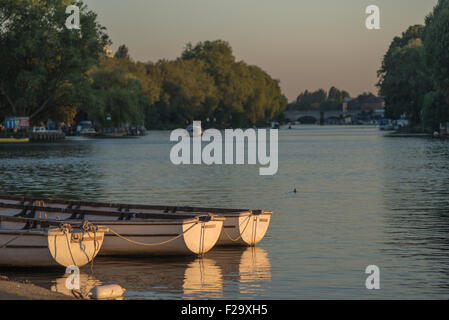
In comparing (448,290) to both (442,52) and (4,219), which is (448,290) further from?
(442,52)

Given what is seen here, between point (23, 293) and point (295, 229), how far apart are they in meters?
14.0

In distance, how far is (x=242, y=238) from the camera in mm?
24438

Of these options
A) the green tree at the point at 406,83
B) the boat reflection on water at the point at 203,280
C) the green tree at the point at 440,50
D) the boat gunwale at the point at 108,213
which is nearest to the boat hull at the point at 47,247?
the boat reflection on water at the point at 203,280

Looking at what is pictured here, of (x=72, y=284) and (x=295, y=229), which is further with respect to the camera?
(x=295, y=229)

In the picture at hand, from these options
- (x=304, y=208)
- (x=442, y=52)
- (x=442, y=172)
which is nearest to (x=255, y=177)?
(x=442, y=172)

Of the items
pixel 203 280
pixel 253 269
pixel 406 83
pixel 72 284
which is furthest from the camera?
pixel 406 83

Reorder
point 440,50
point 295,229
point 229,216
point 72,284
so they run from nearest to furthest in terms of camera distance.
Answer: point 72,284, point 229,216, point 295,229, point 440,50

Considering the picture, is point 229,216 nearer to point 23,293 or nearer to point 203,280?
point 203,280

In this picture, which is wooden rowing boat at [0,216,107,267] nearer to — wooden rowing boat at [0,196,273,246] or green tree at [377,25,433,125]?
wooden rowing boat at [0,196,273,246]

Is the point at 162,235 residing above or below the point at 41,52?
below

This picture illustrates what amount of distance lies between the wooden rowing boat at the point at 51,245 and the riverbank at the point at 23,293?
286 cm

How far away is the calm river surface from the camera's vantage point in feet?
63.0

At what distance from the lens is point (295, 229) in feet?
94.9

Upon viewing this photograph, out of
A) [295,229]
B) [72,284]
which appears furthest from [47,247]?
[295,229]
